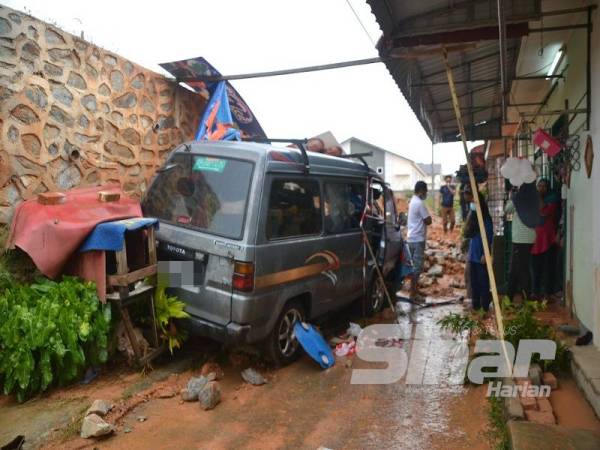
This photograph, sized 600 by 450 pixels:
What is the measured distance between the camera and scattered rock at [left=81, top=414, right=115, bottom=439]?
3273 millimetres

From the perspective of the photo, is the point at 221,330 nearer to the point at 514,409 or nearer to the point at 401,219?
the point at 514,409

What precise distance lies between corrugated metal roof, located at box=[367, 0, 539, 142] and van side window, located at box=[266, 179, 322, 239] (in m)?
1.55

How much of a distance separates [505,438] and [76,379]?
11.0ft

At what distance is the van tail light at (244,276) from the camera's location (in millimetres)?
4078

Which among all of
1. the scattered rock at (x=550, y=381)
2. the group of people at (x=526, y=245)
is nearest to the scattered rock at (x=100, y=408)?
the scattered rock at (x=550, y=381)

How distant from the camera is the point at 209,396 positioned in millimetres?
3854

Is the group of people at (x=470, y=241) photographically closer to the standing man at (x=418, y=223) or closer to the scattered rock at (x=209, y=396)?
the standing man at (x=418, y=223)

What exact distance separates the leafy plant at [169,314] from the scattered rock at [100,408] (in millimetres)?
864

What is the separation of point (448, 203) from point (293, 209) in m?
12.0

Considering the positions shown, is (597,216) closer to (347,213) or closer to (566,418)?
(566,418)

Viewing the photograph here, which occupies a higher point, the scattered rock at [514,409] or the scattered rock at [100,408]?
the scattered rock at [514,409]

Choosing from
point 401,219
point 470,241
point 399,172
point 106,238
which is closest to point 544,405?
point 470,241

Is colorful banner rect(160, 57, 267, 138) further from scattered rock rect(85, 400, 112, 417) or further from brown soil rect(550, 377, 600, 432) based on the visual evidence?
brown soil rect(550, 377, 600, 432)

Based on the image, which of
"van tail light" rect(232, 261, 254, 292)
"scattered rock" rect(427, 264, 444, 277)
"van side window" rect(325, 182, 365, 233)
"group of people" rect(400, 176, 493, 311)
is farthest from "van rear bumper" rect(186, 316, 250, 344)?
"scattered rock" rect(427, 264, 444, 277)
